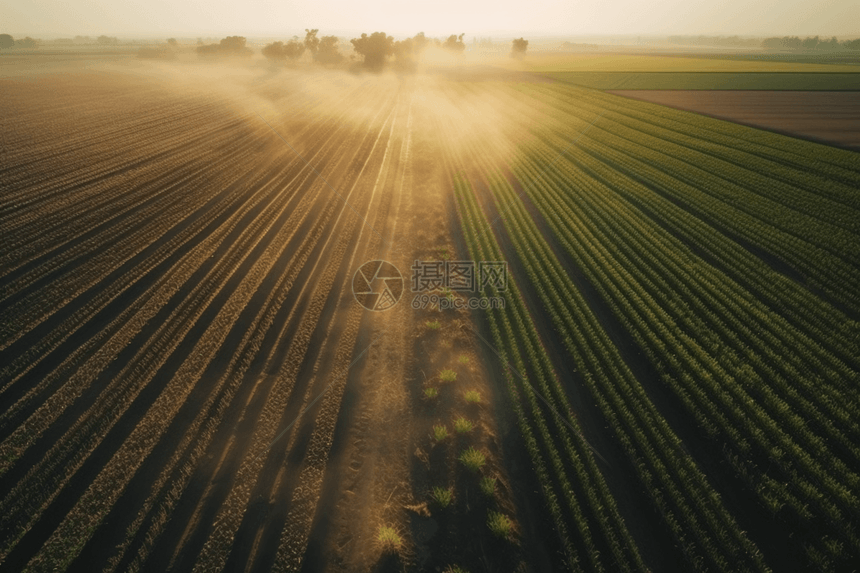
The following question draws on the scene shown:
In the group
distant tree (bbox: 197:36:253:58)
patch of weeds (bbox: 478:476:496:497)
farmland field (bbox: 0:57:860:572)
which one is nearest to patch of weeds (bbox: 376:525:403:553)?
farmland field (bbox: 0:57:860:572)

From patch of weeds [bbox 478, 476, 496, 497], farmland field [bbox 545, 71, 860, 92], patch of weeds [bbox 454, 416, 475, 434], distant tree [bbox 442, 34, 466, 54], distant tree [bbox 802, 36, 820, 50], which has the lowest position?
patch of weeds [bbox 478, 476, 496, 497]

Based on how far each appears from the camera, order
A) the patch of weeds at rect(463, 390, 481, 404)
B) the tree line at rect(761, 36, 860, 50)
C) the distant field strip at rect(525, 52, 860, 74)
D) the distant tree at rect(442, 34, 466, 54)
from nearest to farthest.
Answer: the patch of weeds at rect(463, 390, 481, 404), the distant field strip at rect(525, 52, 860, 74), the distant tree at rect(442, 34, 466, 54), the tree line at rect(761, 36, 860, 50)

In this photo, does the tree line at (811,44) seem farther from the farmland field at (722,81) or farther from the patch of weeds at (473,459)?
the patch of weeds at (473,459)

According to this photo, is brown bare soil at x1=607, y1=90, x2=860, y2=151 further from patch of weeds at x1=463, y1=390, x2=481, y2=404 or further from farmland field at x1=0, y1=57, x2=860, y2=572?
patch of weeds at x1=463, y1=390, x2=481, y2=404

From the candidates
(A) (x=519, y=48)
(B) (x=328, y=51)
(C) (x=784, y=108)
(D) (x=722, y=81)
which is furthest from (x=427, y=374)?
(A) (x=519, y=48)

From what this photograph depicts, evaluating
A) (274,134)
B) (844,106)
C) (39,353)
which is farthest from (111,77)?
(844,106)

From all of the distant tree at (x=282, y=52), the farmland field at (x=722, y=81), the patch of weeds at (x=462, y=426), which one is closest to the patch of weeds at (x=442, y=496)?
the patch of weeds at (x=462, y=426)

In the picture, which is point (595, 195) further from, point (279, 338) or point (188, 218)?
point (188, 218)
